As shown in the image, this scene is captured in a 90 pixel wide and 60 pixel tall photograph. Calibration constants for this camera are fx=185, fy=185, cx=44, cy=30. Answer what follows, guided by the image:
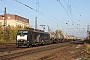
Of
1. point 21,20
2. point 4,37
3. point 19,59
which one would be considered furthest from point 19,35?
point 21,20

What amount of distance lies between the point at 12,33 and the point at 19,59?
50874 mm

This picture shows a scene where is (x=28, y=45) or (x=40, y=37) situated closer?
(x=28, y=45)

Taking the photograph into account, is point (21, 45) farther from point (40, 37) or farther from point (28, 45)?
point (40, 37)

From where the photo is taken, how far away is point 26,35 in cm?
3131

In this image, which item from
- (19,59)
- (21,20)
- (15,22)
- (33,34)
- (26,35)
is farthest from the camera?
(21,20)

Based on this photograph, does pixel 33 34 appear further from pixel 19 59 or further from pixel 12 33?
pixel 12 33

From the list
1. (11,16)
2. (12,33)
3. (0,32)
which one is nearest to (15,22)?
(11,16)

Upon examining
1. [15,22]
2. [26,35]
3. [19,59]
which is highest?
[15,22]

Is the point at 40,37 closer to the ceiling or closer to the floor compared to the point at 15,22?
closer to the floor

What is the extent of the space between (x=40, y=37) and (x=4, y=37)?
1809 cm

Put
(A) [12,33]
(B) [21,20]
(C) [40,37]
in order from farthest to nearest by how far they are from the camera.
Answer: (B) [21,20] < (A) [12,33] < (C) [40,37]

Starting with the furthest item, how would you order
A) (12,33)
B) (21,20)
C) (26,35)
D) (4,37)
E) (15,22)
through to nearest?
1. (21,20)
2. (15,22)
3. (12,33)
4. (4,37)
5. (26,35)

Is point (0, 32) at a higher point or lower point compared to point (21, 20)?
lower

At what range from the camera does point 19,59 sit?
15.6 m
